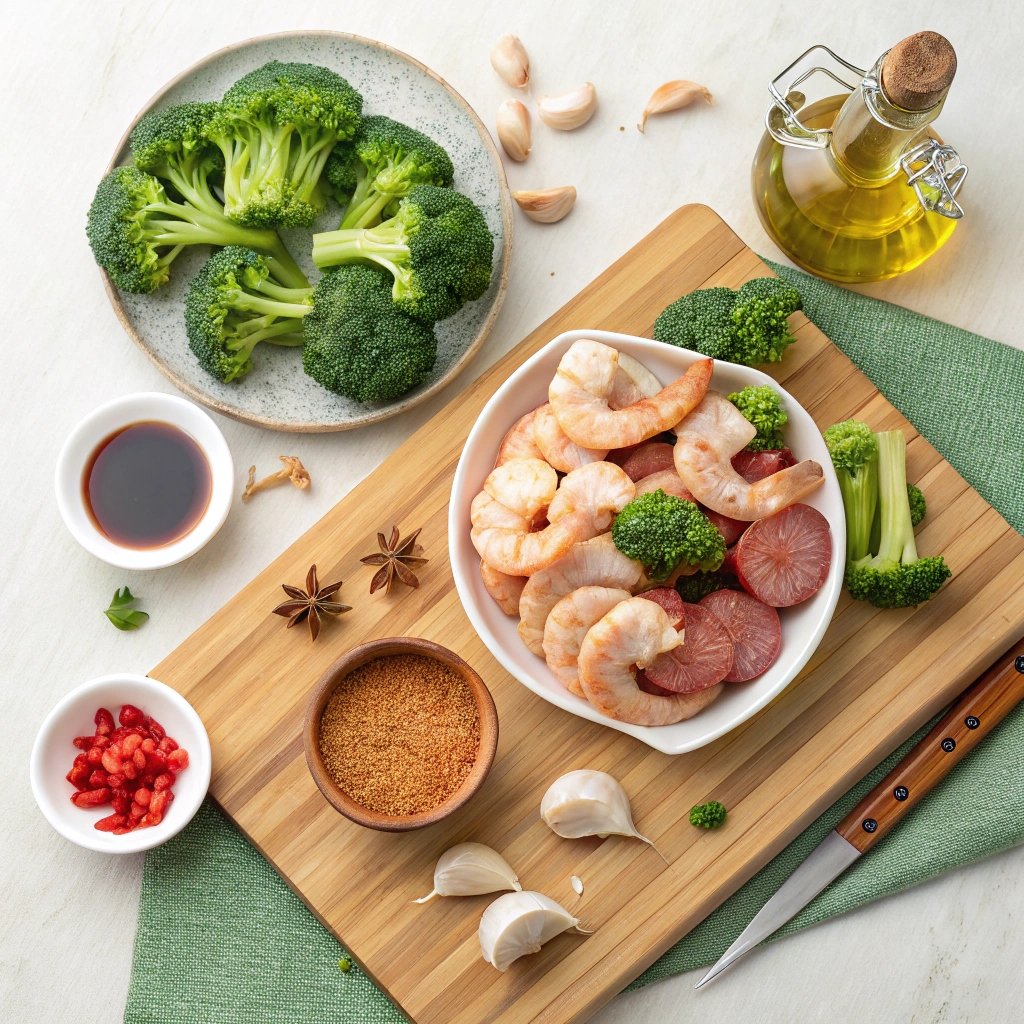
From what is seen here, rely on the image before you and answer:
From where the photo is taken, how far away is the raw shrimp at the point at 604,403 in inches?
103

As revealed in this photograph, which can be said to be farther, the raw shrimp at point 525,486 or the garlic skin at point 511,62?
the garlic skin at point 511,62

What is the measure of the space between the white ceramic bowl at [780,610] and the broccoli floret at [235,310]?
28.9 inches

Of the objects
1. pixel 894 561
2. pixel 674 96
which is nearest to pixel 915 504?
pixel 894 561

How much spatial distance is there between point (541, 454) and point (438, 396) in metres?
0.52

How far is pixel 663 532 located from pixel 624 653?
12.7 inches

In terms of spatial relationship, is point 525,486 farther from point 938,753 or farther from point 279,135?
point 938,753

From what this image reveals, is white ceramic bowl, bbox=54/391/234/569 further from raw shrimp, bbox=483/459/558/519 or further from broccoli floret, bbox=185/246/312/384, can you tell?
raw shrimp, bbox=483/459/558/519

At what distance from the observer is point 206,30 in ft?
10.6

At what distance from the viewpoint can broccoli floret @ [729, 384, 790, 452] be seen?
8.86 ft

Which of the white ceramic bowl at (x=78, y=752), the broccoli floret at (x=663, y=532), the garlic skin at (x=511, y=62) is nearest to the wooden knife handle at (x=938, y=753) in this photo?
the broccoli floret at (x=663, y=532)

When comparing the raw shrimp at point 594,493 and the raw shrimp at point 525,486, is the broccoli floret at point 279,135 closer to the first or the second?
the raw shrimp at point 525,486

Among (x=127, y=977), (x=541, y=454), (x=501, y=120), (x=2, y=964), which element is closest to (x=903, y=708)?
(x=541, y=454)

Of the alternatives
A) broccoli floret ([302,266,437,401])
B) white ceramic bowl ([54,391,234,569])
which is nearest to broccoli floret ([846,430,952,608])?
broccoli floret ([302,266,437,401])

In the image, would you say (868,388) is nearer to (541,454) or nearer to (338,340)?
(541,454)
